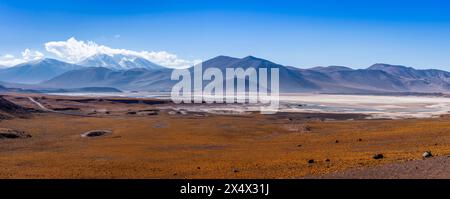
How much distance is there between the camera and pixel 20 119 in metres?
70.2

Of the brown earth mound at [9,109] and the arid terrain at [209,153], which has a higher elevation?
the brown earth mound at [9,109]

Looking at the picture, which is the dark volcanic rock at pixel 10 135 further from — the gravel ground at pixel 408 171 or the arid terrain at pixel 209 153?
the gravel ground at pixel 408 171

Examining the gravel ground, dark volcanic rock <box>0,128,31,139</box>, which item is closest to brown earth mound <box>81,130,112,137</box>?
dark volcanic rock <box>0,128,31,139</box>

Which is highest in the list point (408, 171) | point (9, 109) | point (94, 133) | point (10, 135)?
point (408, 171)

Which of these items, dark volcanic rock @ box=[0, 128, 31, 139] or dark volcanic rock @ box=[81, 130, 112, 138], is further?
dark volcanic rock @ box=[81, 130, 112, 138]

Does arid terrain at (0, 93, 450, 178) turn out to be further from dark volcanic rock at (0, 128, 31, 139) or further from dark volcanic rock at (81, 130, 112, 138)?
dark volcanic rock at (0, 128, 31, 139)

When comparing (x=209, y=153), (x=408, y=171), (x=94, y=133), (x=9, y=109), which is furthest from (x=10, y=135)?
(x=408, y=171)

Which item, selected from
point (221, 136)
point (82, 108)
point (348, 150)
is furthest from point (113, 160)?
point (82, 108)

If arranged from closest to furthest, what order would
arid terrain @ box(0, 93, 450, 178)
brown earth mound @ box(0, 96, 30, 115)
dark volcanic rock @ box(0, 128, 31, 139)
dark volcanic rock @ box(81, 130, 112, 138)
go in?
1. arid terrain @ box(0, 93, 450, 178)
2. dark volcanic rock @ box(0, 128, 31, 139)
3. dark volcanic rock @ box(81, 130, 112, 138)
4. brown earth mound @ box(0, 96, 30, 115)

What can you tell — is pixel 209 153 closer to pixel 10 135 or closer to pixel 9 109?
pixel 10 135

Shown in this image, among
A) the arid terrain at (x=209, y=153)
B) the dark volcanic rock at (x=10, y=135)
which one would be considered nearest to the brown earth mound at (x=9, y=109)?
the arid terrain at (x=209, y=153)

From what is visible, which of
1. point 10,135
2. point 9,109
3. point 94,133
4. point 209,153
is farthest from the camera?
point 9,109

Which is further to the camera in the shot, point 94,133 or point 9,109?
point 9,109
